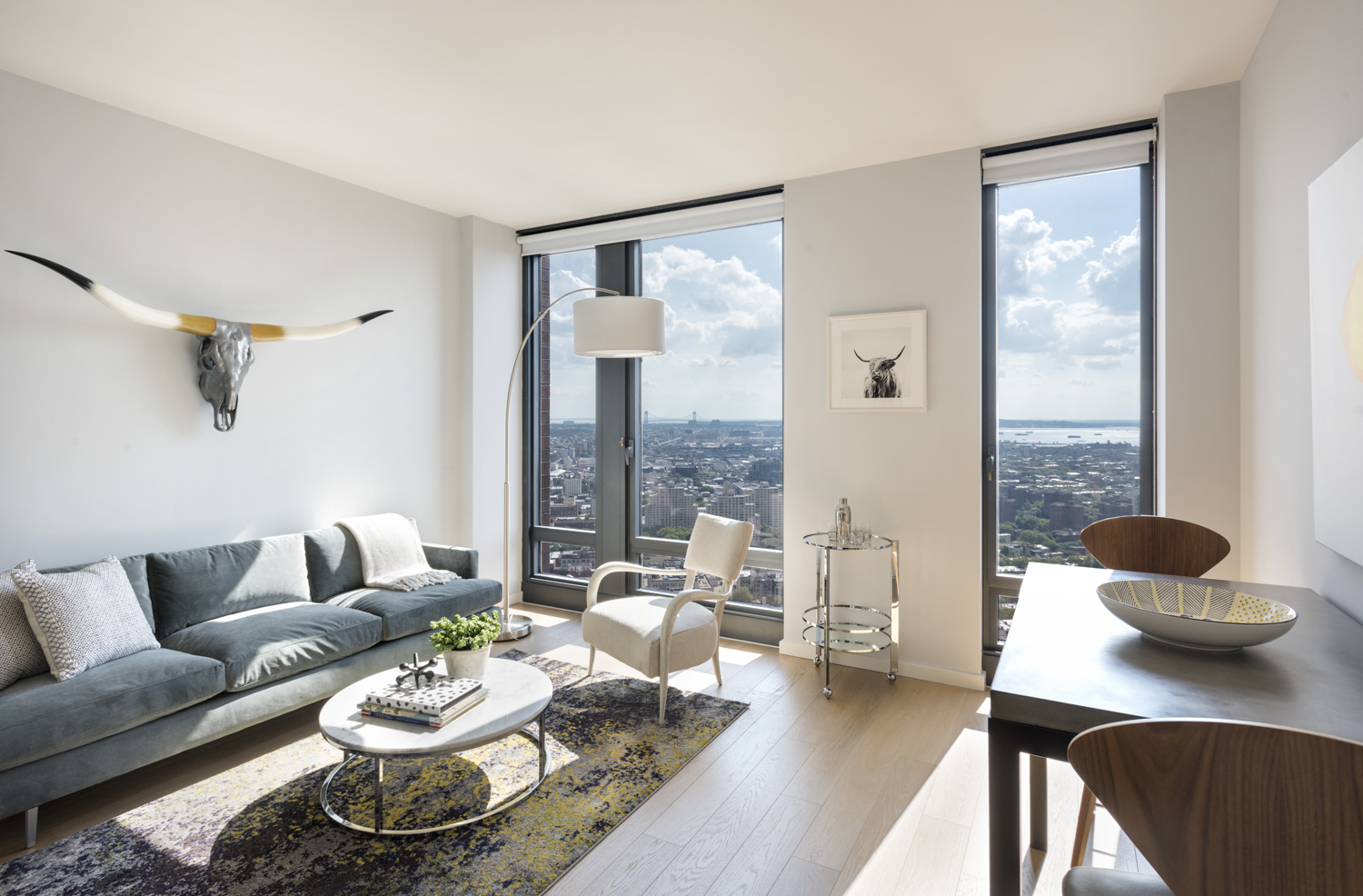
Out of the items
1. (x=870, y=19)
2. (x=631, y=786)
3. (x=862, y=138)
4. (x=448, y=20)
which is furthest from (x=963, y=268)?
(x=631, y=786)

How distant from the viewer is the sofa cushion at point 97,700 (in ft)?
7.02

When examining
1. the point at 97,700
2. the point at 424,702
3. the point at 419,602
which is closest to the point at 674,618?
the point at 424,702

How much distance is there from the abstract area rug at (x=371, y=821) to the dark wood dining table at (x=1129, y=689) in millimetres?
1442

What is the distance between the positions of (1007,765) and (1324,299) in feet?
4.97

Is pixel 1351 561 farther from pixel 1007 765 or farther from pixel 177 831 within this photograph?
pixel 177 831

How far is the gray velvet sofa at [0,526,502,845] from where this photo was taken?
221cm

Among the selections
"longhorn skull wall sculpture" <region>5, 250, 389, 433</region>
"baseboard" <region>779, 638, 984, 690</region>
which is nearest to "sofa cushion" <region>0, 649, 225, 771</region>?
"longhorn skull wall sculpture" <region>5, 250, 389, 433</region>

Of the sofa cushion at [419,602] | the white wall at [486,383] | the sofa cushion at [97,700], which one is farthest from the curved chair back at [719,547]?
the sofa cushion at [97,700]

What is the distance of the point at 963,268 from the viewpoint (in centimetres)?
355

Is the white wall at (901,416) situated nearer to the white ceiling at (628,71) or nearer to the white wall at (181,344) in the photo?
the white ceiling at (628,71)

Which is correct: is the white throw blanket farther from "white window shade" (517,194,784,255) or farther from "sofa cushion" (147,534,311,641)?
"white window shade" (517,194,784,255)

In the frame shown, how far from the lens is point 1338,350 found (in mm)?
1652

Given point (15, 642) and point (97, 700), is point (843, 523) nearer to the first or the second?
point (97, 700)

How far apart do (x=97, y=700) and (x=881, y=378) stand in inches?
141
